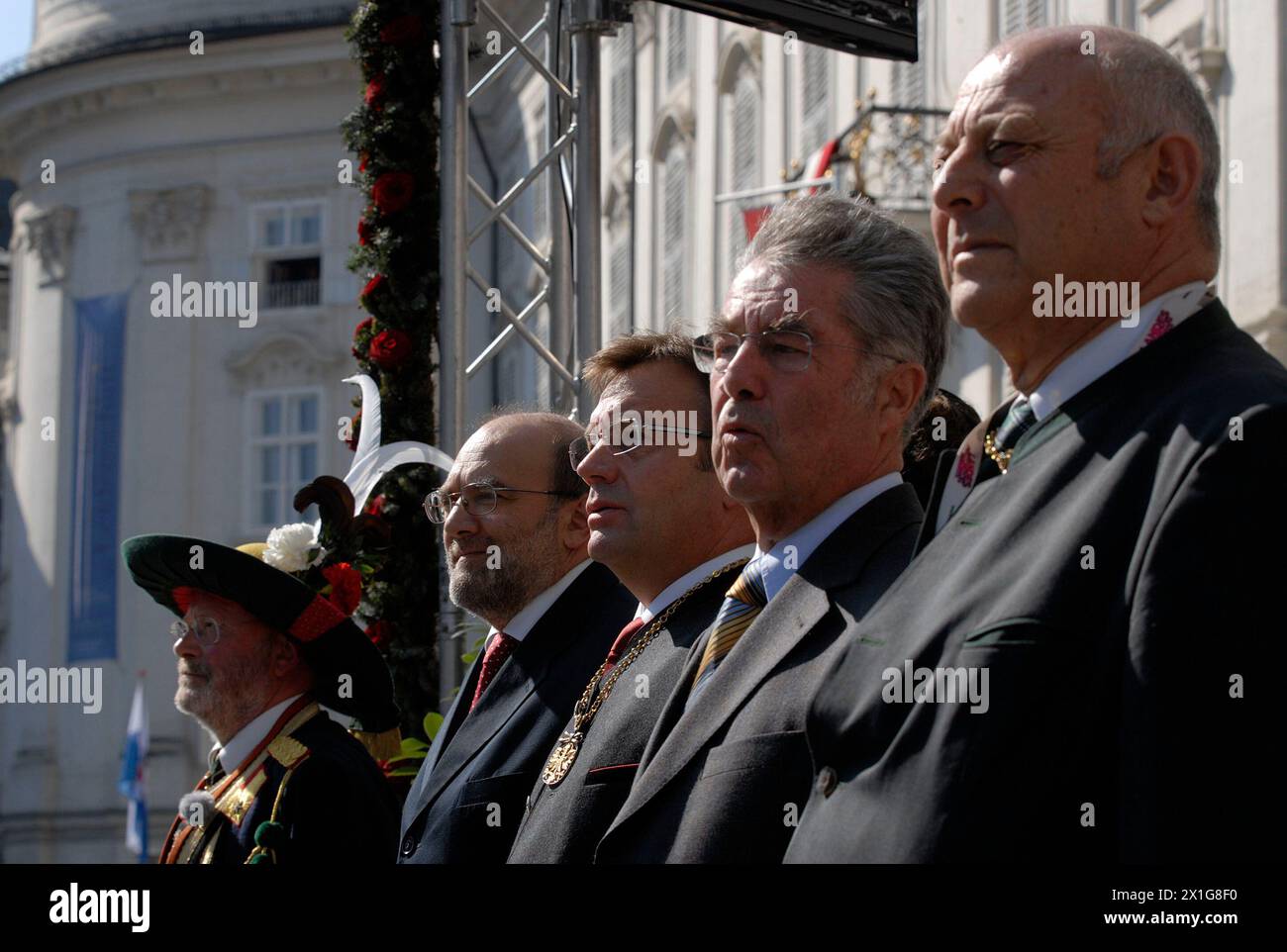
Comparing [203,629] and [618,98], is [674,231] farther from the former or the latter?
[203,629]

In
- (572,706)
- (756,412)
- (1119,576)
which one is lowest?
(572,706)

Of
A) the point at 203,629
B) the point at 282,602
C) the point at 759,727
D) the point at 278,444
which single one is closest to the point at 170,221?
the point at 278,444

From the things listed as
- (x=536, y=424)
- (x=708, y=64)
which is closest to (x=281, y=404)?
(x=708, y=64)

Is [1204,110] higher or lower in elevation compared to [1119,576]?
higher

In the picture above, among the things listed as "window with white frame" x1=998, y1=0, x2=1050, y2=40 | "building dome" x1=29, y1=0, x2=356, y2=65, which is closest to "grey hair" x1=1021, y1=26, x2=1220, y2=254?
"window with white frame" x1=998, y1=0, x2=1050, y2=40

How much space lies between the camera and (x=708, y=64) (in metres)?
22.5

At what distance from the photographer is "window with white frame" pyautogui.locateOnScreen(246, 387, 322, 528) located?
3145cm

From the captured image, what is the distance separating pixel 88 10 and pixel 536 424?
30.9 metres

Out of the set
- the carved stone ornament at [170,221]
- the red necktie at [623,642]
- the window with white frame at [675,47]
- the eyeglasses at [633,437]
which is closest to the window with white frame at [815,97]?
the window with white frame at [675,47]

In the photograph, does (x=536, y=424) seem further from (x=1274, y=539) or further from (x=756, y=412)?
(x=1274, y=539)

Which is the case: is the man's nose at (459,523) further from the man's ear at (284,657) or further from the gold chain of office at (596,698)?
the gold chain of office at (596,698)

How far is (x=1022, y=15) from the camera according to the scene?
50.5 ft

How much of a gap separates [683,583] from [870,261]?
2.92 ft

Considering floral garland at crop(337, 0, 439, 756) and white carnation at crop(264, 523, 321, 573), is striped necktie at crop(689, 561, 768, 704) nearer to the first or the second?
white carnation at crop(264, 523, 321, 573)
